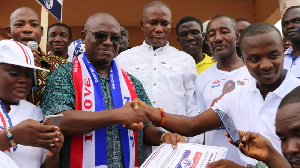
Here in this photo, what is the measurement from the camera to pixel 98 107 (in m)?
2.27

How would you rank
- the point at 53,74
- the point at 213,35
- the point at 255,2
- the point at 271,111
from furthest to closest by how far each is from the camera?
the point at 255,2, the point at 213,35, the point at 53,74, the point at 271,111

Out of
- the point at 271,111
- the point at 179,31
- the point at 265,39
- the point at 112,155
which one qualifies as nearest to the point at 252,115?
the point at 271,111

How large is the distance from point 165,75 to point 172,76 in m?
0.07

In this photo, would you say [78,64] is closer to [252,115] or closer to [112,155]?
[112,155]

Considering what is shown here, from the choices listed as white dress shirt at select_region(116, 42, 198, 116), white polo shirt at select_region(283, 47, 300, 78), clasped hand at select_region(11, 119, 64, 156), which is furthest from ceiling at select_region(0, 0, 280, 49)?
clasped hand at select_region(11, 119, 64, 156)

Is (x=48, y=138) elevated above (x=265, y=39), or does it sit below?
below

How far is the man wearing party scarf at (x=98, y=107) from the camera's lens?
2.12 m

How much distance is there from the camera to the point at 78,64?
2.47m

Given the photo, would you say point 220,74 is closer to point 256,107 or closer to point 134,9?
point 256,107

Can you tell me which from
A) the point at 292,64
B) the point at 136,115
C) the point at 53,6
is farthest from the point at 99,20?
the point at 292,64

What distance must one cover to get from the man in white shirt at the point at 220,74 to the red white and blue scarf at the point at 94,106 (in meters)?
0.85

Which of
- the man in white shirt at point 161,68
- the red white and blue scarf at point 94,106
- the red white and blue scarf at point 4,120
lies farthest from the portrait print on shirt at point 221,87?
the red white and blue scarf at point 4,120

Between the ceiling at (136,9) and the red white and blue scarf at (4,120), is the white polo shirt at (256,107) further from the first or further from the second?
the ceiling at (136,9)

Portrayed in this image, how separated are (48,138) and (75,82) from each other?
61cm
